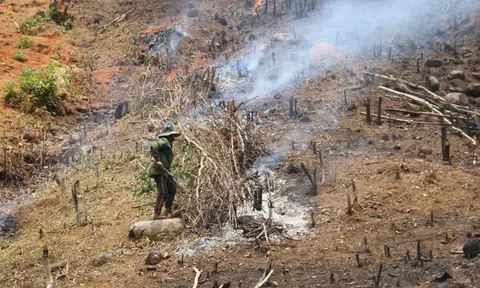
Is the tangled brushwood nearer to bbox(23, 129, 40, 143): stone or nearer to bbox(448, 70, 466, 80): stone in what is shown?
bbox(23, 129, 40, 143): stone

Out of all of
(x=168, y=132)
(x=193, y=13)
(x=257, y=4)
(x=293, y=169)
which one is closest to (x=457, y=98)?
(x=293, y=169)

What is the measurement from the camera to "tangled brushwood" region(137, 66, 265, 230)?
8492 millimetres

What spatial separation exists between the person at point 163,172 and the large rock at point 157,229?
0.82ft

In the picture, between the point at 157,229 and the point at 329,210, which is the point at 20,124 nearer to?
the point at 157,229

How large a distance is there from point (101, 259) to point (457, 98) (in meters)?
7.38

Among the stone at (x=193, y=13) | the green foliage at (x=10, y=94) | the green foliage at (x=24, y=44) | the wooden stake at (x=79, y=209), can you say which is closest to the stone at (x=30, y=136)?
the green foliage at (x=10, y=94)

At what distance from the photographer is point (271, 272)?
6727 mm

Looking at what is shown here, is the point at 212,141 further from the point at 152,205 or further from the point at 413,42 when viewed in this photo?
the point at 413,42

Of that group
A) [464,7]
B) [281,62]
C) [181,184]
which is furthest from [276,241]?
[464,7]

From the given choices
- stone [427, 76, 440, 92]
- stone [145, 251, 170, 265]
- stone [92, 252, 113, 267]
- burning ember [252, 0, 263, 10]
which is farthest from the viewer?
burning ember [252, 0, 263, 10]

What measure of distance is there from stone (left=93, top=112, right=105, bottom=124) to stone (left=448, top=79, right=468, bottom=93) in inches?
331

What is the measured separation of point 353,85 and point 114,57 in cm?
825

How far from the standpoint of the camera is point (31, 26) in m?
19.7

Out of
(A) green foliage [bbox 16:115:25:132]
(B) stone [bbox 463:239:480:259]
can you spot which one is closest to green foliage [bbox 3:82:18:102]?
(A) green foliage [bbox 16:115:25:132]
